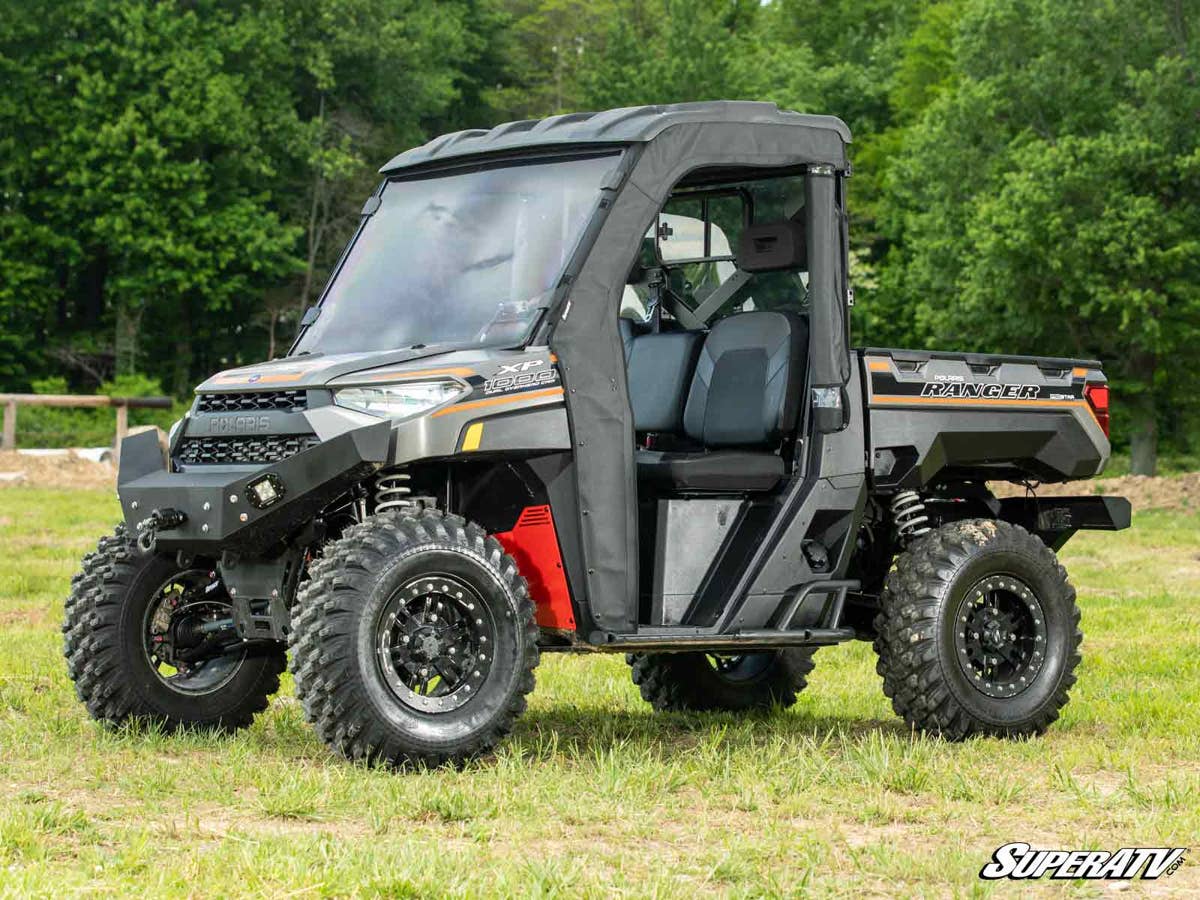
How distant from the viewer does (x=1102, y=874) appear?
18.7ft

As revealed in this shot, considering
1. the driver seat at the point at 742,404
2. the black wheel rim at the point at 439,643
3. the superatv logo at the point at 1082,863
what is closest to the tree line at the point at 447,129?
the driver seat at the point at 742,404

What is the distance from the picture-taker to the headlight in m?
7.27

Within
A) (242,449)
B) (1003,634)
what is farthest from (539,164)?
(1003,634)

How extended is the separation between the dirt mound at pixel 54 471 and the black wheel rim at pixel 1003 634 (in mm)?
20246

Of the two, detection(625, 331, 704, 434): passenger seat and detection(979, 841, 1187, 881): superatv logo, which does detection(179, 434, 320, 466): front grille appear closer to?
detection(625, 331, 704, 434): passenger seat

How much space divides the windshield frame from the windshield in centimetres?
2

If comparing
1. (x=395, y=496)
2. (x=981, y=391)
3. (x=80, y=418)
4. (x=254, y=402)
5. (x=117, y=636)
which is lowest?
(x=80, y=418)

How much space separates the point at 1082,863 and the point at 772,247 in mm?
3758

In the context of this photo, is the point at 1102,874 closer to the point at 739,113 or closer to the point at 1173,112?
the point at 739,113

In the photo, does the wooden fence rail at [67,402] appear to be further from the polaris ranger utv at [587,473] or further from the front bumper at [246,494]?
the front bumper at [246,494]

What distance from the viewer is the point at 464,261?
8.13 m

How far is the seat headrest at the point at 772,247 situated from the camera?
8789 mm

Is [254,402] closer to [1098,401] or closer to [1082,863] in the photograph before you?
[1082,863]

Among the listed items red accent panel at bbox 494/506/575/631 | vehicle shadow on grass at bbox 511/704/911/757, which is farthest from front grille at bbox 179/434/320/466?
vehicle shadow on grass at bbox 511/704/911/757
